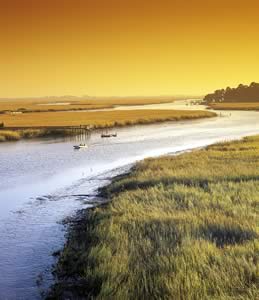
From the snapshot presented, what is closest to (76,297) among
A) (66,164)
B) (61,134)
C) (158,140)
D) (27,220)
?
(27,220)

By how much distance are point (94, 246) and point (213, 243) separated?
3563mm

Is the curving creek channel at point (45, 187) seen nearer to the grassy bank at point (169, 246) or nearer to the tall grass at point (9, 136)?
the grassy bank at point (169, 246)

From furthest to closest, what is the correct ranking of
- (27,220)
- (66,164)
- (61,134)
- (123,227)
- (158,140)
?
1. (61,134)
2. (158,140)
3. (66,164)
4. (27,220)
5. (123,227)

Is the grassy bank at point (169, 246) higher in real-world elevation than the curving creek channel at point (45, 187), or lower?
higher

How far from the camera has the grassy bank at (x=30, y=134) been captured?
55000mm

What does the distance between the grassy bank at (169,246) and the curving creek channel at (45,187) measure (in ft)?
2.73

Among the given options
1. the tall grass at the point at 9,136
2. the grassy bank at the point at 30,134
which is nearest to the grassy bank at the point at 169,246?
the tall grass at the point at 9,136

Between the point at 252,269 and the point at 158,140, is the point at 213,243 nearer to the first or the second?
the point at 252,269

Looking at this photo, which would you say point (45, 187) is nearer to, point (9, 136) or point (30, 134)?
point (9, 136)

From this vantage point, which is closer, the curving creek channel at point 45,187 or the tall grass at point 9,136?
the curving creek channel at point 45,187

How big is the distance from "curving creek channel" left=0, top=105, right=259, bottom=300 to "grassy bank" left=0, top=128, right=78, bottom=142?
3.15 m

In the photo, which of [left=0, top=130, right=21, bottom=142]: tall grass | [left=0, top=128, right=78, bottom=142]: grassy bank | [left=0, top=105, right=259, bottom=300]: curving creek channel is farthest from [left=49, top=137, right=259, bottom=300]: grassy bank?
[left=0, top=128, right=78, bottom=142]: grassy bank

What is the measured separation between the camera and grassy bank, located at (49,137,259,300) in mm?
10109

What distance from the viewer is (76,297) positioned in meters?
11.3
